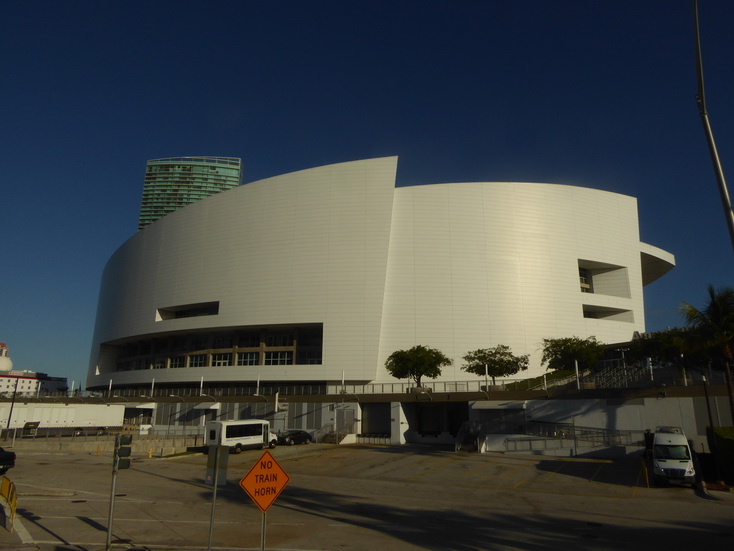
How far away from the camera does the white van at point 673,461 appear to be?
24531 millimetres

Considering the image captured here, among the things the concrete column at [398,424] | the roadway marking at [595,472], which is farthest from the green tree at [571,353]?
the roadway marking at [595,472]

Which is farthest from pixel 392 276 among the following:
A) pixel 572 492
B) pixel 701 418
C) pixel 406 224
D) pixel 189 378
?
pixel 572 492

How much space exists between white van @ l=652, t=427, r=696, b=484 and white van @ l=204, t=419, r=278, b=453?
27.6 metres

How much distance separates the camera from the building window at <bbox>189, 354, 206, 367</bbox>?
83.3 metres

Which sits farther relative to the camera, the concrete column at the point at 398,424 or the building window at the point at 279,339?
the building window at the point at 279,339

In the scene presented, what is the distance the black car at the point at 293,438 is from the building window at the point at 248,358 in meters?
32.5

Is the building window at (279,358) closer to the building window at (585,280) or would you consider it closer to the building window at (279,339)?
the building window at (279,339)

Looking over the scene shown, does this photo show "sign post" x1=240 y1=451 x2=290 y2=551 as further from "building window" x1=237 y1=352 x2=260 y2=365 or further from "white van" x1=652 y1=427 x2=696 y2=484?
"building window" x1=237 y1=352 x2=260 y2=365

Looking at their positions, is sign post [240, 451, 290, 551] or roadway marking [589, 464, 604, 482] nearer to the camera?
sign post [240, 451, 290, 551]

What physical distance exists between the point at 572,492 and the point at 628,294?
67027 mm

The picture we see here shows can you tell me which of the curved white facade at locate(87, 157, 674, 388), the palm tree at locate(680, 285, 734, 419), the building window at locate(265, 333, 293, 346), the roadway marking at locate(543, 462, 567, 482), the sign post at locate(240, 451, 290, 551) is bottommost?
the roadway marking at locate(543, 462, 567, 482)

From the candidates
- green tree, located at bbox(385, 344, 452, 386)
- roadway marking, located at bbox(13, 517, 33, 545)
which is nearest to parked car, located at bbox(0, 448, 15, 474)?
roadway marking, located at bbox(13, 517, 33, 545)

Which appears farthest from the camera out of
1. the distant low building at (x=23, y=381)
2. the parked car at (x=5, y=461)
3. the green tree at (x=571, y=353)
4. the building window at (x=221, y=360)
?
the distant low building at (x=23, y=381)

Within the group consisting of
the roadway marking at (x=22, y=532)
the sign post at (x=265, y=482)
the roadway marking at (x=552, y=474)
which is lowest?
the roadway marking at (x=22, y=532)
